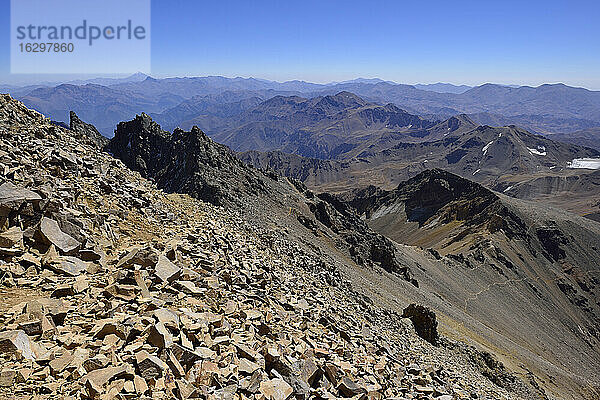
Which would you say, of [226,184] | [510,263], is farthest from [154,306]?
[510,263]

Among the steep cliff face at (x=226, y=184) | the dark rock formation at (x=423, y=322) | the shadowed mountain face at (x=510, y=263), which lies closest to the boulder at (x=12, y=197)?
the steep cliff face at (x=226, y=184)

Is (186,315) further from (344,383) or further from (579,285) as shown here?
(579,285)

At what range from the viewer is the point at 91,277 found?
1121 cm

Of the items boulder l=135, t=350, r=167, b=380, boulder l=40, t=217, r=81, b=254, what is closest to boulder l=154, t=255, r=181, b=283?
boulder l=40, t=217, r=81, b=254

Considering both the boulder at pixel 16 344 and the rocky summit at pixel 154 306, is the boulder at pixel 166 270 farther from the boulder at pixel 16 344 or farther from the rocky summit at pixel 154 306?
the boulder at pixel 16 344

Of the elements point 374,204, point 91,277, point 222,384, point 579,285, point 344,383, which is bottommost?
point 579,285

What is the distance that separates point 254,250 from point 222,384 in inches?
480

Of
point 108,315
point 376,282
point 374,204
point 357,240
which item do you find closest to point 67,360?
point 108,315

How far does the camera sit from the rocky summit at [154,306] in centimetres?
812

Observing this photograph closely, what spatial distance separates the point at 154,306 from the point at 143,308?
0.31 meters

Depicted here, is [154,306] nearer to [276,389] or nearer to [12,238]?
[276,389]

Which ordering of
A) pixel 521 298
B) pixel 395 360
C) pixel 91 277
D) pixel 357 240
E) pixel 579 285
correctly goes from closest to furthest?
1. pixel 91 277
2. pixel 395 360
3. pixel 357 240
4. pixel 521 298
5. pixel 579 285

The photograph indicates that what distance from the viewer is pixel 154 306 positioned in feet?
34.4

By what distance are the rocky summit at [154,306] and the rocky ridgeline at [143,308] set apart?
0.14ft
